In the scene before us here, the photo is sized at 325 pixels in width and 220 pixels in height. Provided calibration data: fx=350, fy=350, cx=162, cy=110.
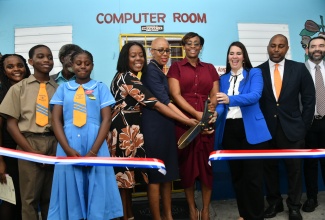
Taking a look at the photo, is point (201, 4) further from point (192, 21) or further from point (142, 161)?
point (142, 161)

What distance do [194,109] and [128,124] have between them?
631 millimetres

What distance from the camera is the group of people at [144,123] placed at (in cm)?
273

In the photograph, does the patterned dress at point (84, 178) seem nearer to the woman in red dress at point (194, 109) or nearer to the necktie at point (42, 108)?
the necktie at point (42, 108)

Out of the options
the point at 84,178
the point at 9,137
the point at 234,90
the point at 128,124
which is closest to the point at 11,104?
the point at 9,137

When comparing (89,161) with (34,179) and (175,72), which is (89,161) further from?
(175,72)

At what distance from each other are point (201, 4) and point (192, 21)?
10.1 inches

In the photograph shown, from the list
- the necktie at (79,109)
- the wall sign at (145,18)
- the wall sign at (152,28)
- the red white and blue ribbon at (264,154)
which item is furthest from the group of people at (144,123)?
the wall sign at (152,28)

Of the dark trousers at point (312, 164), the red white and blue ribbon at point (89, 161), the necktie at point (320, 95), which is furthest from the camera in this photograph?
the dark trousers at point (312, 164)

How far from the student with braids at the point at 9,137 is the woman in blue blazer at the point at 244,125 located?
184 centimetres

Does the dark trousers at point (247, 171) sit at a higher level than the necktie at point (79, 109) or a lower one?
lower

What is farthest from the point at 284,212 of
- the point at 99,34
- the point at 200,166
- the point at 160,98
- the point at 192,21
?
the point at 99,34

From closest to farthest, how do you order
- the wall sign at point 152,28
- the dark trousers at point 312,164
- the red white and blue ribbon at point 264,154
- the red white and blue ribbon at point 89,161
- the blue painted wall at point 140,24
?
the red white and blue ribbon at point 89,161 → the red white and blue ribbon at point 264,154 → the dark trousers at point 312,164 → the blue painted wall at point 140,24 → the wall sign at point 152,28

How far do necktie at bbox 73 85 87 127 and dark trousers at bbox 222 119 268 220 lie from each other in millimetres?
1387

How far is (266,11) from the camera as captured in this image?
4613mm
